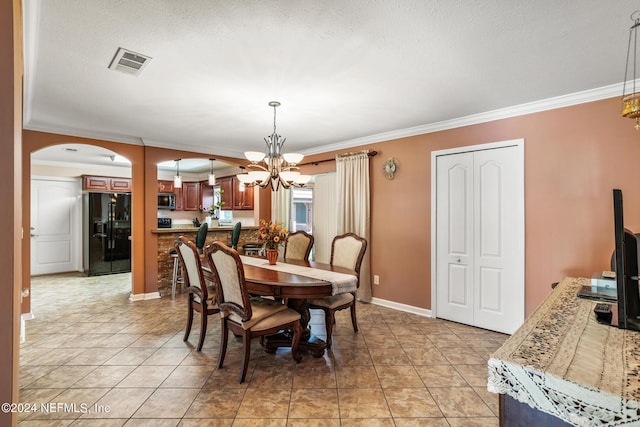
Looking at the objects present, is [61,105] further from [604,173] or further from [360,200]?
[604,173]

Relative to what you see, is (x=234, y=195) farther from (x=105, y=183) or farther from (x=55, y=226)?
(x=55, y=226)

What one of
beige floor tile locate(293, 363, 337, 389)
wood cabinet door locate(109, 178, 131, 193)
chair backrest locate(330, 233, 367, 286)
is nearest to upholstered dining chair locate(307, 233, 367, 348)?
chair backrest locate(330, 233, 367, 286)

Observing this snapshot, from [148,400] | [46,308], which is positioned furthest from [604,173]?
[46,308]

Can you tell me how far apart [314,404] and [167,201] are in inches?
262

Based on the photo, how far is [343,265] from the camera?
12.1ft

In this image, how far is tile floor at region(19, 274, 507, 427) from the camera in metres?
1.99

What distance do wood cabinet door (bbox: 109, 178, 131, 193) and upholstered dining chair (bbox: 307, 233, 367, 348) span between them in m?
5.62

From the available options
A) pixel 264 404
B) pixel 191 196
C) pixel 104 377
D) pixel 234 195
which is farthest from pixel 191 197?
pixel 264 404

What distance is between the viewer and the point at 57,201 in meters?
6.73

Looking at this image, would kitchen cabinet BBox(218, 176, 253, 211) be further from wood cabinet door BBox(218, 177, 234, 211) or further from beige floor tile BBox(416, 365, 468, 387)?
beige floor tile BBox(416, 365, 468, 387)

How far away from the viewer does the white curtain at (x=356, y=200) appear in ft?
14.8

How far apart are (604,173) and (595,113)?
56 centimetres

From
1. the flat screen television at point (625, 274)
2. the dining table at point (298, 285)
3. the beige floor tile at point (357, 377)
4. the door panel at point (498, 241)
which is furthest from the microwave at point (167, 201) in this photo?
the flat screen television at point (625, 274)

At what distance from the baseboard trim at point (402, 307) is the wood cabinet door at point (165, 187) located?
18.9 ft
